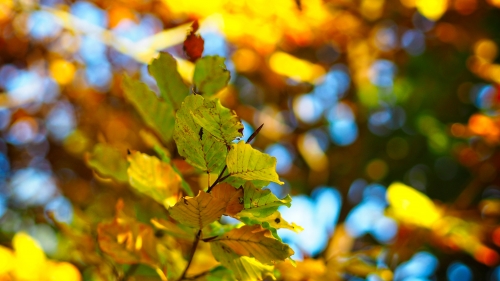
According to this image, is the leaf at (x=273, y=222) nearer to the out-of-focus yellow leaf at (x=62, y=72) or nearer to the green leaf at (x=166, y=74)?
the green leaf at (x=166, y=74)

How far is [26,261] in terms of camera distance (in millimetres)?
896

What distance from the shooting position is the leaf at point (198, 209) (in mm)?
364

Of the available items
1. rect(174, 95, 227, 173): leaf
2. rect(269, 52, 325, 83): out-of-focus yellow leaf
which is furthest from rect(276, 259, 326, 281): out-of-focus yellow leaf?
rect(269, 52, 325, 83): out-of-focus yellow leaf

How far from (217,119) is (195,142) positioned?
0.12ft

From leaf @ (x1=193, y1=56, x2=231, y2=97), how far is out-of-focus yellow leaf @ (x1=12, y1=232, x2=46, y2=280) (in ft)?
2.13

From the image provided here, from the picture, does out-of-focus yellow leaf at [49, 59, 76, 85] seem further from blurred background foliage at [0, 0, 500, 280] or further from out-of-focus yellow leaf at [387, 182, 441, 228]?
out-of-focus yellow leaf at [387, 182, 441, 228]

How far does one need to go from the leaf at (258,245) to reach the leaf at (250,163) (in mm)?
65

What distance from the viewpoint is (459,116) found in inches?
82.5

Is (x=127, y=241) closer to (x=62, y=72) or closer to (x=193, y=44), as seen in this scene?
(x=193, y=44)

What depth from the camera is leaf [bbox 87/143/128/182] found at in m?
0.55

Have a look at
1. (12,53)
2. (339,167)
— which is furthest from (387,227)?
(12,53)

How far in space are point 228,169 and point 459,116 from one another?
80.1 inches

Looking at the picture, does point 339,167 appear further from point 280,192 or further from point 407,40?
point 407,40

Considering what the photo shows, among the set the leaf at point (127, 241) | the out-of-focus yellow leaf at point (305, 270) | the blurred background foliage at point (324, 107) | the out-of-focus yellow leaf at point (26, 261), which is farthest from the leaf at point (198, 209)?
the blurred background foliage at point (324, 107)
